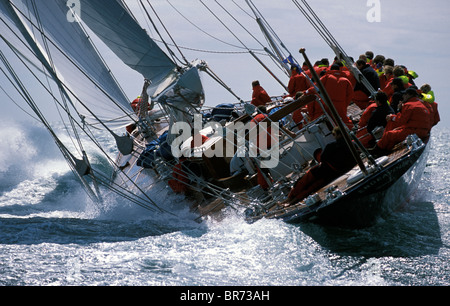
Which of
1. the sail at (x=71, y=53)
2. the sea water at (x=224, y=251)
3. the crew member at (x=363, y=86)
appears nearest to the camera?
the sea water at (x=224, y=251)

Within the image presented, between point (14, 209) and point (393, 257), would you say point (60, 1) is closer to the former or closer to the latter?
point (14, 209)

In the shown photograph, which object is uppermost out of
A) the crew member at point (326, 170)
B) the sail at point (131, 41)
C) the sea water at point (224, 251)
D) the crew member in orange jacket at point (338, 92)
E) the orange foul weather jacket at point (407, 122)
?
the sail at point (131, 41)

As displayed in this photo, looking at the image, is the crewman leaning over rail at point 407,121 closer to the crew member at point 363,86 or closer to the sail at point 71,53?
the crew member at point 363,86

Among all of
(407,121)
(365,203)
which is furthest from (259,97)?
(365,203)

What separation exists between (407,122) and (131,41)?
4.26 m

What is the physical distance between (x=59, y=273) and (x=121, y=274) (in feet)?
2.21

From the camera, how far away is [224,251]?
→ 7199mm

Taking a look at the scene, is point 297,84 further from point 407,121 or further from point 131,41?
point 407,121

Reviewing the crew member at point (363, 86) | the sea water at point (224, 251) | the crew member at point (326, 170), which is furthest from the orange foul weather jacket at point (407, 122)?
the crew member at point (363, 86)

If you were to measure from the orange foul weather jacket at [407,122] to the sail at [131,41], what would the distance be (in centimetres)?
320

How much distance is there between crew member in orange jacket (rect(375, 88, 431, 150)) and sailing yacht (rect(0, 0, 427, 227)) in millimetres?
340

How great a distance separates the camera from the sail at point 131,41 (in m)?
9.49

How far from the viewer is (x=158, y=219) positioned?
956 cm

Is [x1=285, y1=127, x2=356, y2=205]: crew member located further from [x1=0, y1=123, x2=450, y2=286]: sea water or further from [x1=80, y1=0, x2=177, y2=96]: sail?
[x1=80, y1=0, x2=177, y2=96]: sail
